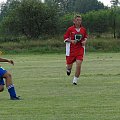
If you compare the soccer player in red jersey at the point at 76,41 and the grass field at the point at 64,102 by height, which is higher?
the soccer player in red jersey at the point at 76,41

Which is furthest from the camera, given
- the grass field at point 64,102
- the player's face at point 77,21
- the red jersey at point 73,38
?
the red jersey at point 73,38

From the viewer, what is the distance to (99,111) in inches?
363

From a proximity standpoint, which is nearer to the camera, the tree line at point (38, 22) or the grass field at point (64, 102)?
the grass field at point (64, 102)

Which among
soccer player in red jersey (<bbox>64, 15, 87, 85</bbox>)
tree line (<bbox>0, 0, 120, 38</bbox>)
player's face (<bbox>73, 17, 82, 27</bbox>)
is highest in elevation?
player's face (<bbox>73, 17, 82, 27</bbox>)

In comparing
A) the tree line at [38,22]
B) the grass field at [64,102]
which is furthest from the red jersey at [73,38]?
the tree line at [38,22]

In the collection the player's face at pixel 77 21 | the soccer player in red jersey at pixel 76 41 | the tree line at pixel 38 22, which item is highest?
the player's face at pixel 77 21

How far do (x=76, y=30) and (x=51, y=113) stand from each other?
292 inches

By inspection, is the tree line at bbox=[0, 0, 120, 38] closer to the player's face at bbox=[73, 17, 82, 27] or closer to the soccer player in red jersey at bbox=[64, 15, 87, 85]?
the soccer player in red jersey at bbox=[64, 15, 87, 85]

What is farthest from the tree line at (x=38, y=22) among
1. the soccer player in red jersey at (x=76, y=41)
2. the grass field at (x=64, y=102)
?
the grass field at (x=64, y=102)

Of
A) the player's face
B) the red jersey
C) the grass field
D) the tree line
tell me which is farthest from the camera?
the tree line

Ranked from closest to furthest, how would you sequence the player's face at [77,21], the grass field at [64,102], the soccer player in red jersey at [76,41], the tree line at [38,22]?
the grass field at [64,102]
the player's face at [77,21]
the soccer player in red jersey at [76,41]
the tree line at [38,22]

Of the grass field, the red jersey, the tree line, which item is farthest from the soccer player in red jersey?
the tree line

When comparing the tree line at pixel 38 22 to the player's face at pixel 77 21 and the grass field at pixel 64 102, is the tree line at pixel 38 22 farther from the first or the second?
the grass field at pixel 64 102

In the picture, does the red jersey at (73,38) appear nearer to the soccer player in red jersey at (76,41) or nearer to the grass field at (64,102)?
the soccer player in red jersey at (76,41)
